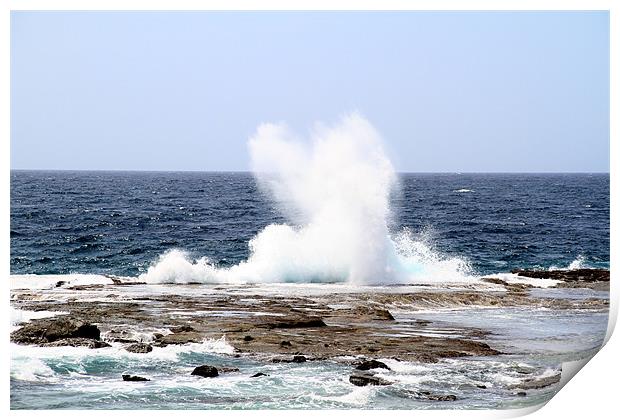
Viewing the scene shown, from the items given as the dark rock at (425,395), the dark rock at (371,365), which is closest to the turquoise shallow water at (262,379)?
the dark rock at (425,395)

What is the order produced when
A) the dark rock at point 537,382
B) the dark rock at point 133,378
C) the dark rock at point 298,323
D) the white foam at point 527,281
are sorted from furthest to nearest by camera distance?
the white foam at point 527,281 → the dark rock at point 298,323 → the dark rock at point 537,382 → the dark rock at point 133,378

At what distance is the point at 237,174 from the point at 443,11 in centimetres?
406

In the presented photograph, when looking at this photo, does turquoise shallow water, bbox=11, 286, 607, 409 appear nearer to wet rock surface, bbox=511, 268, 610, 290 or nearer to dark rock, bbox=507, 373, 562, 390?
dark rock, bbox=507, 373, 562, 390

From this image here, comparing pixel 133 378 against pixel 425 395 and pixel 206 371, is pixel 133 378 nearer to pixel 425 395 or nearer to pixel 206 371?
pixel 206 371

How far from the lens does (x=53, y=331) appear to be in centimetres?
1242

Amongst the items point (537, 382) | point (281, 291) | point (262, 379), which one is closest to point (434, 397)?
point (537, 382)

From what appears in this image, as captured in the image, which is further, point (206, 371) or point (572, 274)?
point (572, 274)

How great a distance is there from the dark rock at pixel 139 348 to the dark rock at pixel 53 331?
0.57 meters

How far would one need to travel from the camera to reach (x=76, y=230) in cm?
1512

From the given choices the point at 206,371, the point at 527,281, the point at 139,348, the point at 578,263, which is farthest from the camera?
the point at 527,281

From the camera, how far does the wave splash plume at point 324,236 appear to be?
14.5 m

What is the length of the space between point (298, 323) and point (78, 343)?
303 cm

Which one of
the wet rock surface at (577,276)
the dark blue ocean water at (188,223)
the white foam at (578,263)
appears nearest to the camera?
the wet rock surface at (577,276)

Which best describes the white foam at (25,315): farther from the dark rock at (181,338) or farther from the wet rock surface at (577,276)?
the wet rock surface at (577,276)
